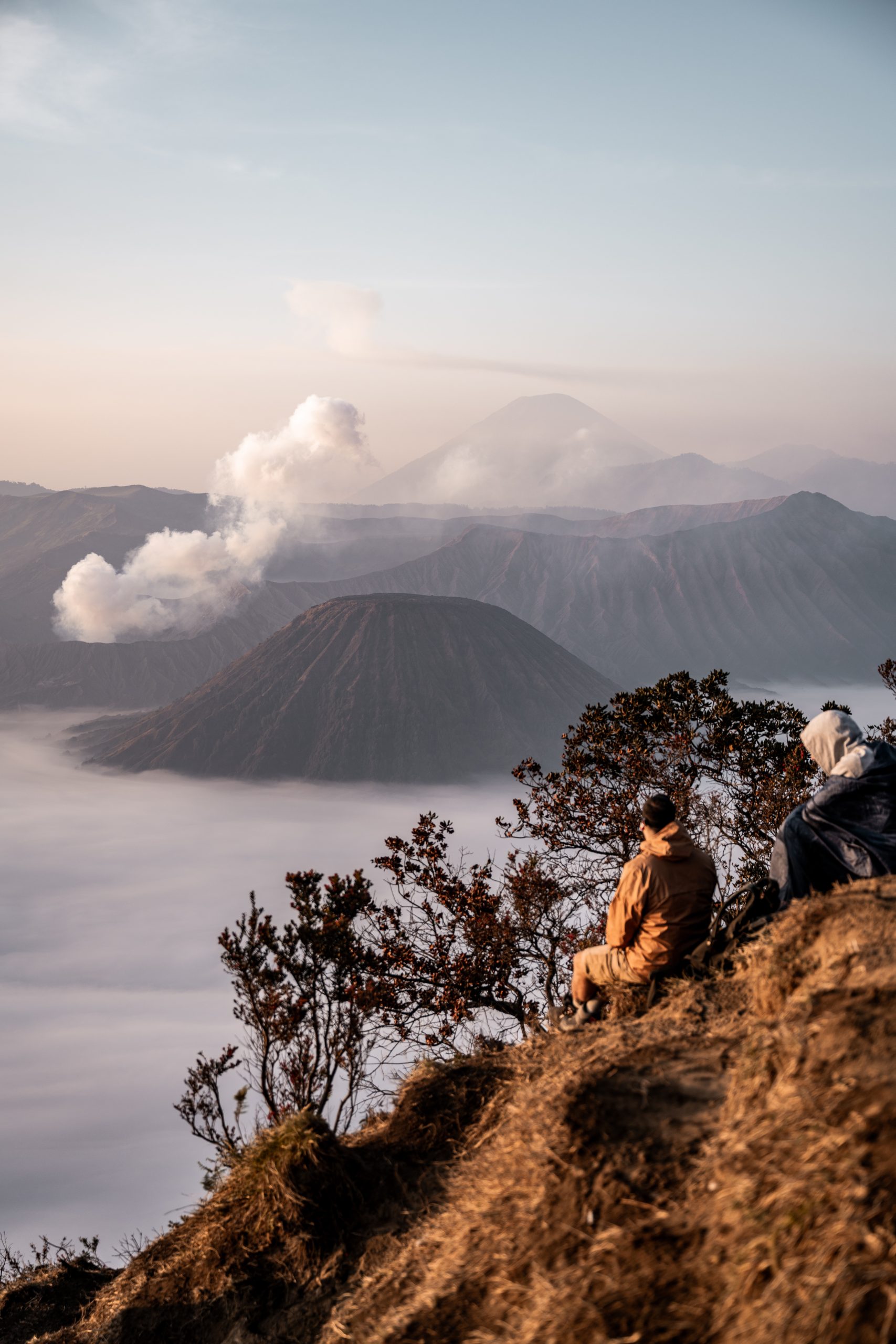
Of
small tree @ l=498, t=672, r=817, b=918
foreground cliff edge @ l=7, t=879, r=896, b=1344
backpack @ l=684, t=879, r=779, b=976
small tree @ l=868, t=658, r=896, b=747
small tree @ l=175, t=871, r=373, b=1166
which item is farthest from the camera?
small tree @ l=868, t=658, r=896, b=747

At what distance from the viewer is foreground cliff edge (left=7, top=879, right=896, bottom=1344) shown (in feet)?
8.87

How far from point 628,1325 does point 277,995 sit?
228 inches

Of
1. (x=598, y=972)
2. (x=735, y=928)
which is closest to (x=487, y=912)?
(x=598, y=972)

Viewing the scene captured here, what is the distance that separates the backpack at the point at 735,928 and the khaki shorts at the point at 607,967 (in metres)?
0.36

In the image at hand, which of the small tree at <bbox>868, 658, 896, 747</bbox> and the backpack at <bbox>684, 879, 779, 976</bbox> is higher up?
the small tree at <bbox>868, 658, 896, 747</bbox>

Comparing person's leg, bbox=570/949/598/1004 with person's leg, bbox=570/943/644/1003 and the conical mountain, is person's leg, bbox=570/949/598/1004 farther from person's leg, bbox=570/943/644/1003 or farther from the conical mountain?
the conical mountain

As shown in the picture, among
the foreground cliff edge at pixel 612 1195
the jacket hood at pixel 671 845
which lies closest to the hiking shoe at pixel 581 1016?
the foreground cliff edge at pixel 612 1195

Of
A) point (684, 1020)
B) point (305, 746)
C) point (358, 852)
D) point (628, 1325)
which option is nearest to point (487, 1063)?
point (684, 1020)

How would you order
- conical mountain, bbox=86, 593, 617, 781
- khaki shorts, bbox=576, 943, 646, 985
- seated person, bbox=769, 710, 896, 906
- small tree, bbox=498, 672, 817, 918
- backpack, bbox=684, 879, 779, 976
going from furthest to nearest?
conical mountain, bbox=86, 593, 617, 781 → small tree, bbox=498, 672, 817, 918 → seated person, bbox=769, 710, 896, 906 → khaki shorts, bbox=576, 943, 646, 985 → backpack, bbox=684, 879, 779, 976

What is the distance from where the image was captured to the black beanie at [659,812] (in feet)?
18.5

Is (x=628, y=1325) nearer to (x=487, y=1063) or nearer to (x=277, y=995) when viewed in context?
(x=487, y=1063)

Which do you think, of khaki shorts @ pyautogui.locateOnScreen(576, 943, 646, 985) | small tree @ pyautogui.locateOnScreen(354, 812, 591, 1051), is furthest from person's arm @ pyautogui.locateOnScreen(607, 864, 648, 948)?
small tree @ pyautogui.locateOnScreen(354, 812, 591, 1051)

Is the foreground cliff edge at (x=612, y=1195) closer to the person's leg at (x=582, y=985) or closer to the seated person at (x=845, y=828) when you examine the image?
the person's leg at (x=582, y=985)

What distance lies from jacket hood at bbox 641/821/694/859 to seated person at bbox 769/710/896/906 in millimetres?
872
